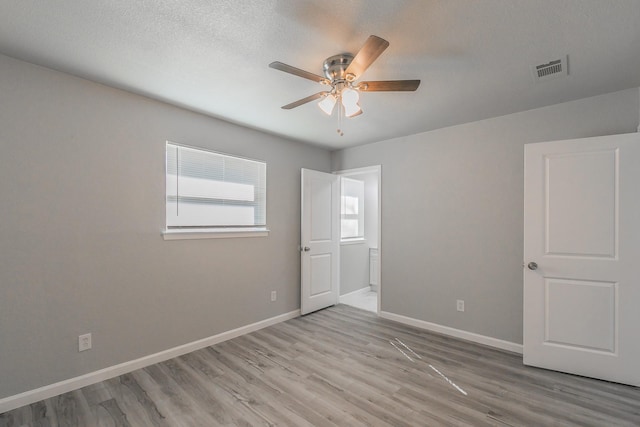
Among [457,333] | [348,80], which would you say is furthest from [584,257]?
[348,80]

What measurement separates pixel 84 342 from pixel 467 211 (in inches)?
154

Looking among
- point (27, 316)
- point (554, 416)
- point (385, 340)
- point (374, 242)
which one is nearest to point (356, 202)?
point (374, 242)

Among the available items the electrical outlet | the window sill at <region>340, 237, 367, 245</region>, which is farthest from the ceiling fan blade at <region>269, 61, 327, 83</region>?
the window sill at <region>340, 237, 367, 245</region>

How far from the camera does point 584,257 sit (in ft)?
8.32

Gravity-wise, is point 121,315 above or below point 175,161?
below

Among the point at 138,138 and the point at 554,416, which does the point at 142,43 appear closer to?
the point at 138,138

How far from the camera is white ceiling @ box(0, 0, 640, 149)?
1.57m

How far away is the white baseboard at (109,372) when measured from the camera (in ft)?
6.89

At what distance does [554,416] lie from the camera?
2025mm

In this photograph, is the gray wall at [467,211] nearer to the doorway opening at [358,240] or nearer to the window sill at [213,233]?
the doorway opening at [358,240]

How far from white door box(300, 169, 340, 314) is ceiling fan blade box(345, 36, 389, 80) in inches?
94.6

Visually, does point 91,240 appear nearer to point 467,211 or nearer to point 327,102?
point 327,102

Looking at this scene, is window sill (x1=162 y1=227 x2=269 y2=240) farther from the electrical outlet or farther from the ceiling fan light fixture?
the ceiling fan light fixture

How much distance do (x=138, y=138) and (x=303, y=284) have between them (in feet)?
8.66
